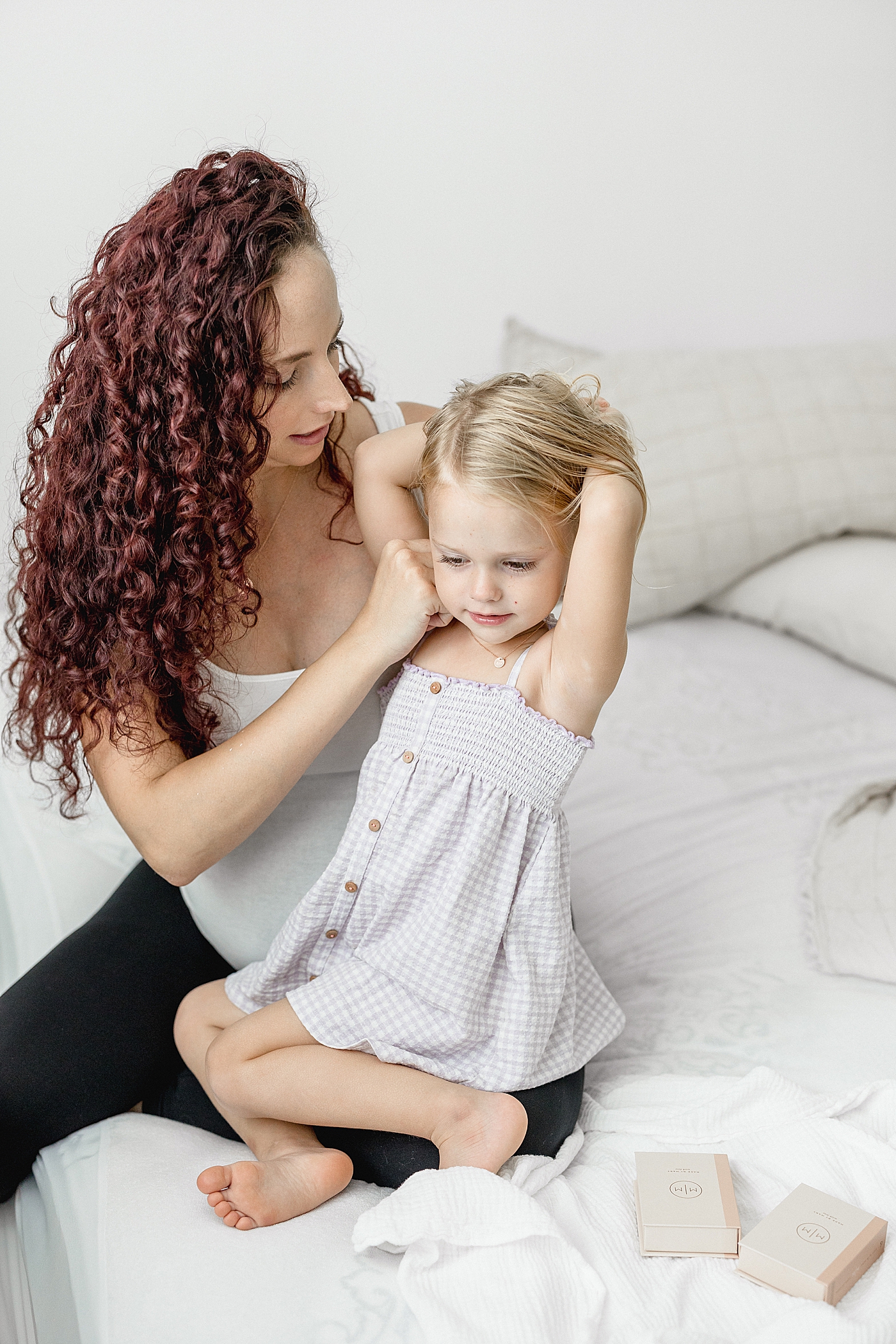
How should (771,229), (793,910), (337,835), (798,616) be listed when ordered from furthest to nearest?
(771,229), (798,616), (793,910), (337,835)

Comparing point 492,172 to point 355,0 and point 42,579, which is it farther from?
point 42,579

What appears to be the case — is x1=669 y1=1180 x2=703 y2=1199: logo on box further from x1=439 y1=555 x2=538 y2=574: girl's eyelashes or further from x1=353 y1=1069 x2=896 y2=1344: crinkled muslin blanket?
x1=439 y1=555 x2=538 y2=574: girl's eyelashes

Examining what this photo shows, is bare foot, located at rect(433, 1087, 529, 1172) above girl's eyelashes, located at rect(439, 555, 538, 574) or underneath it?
underneath

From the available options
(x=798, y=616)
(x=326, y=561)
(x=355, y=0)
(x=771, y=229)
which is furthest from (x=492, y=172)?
(x=326, y=561)

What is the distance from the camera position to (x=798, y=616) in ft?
6.77

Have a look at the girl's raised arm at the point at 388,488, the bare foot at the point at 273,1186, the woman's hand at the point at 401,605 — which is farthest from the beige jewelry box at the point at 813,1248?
the girl's raised arm at the point at 388,488

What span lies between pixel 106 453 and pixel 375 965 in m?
0.56

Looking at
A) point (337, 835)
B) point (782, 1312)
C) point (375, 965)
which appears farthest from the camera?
point (337, 835)

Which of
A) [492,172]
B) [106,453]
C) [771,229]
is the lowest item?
[106,453]

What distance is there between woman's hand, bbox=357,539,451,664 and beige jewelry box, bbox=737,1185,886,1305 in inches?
23.7

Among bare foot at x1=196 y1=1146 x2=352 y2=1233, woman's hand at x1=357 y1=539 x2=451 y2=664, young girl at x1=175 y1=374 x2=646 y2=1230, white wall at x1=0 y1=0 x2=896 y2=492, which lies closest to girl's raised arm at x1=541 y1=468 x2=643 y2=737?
young girl at x1=175 y1=374 x2=646 y2=1230

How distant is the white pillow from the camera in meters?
1.94

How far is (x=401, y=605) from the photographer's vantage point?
1.07 meters

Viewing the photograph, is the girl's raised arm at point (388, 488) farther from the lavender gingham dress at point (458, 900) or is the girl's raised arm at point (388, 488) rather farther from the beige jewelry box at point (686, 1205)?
the beige jewelry box at point (686, 1205)
